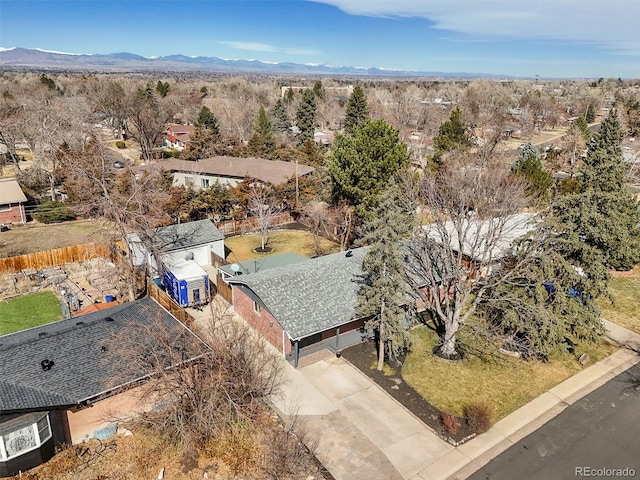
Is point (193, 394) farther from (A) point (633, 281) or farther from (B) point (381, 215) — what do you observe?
(A) point (633, 281)

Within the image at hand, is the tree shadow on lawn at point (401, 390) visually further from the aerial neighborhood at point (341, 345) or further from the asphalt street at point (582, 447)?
the asphalt street at point (582, 447)

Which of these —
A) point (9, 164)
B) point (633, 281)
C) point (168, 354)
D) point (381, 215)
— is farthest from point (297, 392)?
point (9, 164)

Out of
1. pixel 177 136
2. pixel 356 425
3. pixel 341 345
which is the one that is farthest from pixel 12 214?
pixel 177 136

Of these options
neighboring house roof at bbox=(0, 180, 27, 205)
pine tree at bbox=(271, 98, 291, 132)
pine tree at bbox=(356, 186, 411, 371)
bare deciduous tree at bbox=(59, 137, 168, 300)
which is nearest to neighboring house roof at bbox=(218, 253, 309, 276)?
bare deciduous tree at bbox=(59, 137, 168, 300)

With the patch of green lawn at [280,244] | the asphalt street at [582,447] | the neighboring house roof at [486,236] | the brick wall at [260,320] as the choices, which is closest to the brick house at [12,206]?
the patch of green lawn at [280,244]

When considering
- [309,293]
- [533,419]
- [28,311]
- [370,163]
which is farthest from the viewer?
[370,163]

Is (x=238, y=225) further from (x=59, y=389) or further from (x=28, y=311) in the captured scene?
(x=59, y=389)
